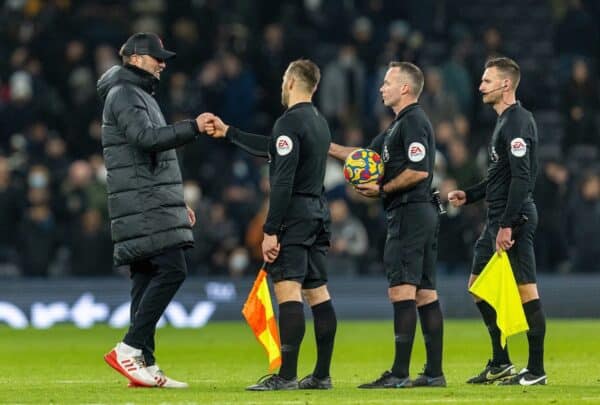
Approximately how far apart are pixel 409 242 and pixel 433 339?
753mm

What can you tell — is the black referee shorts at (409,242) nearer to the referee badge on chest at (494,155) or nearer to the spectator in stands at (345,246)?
the referee badge on chest at (494,155)

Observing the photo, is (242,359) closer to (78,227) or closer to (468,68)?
(78,227)

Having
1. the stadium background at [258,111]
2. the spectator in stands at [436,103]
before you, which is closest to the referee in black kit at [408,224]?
the stadium background at [258,111]

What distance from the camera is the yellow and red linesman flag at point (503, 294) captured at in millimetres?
12004

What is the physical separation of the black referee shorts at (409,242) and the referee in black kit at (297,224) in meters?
0.50

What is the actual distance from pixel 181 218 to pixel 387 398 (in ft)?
7.23

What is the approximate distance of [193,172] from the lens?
2331 centimetres

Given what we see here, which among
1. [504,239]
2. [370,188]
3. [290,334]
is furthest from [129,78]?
[504,239]

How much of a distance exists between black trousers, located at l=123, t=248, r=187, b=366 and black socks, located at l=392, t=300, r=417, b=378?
1.63 metres

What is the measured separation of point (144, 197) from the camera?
11.7 metres

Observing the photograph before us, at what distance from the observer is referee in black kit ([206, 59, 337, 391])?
1139 cm

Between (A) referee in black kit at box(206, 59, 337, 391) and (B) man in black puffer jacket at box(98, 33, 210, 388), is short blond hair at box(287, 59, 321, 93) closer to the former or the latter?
(A) referee in black kit at box(206, 59, 337, 391)

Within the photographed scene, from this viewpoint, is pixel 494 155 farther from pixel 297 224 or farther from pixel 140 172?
pixel 140 172

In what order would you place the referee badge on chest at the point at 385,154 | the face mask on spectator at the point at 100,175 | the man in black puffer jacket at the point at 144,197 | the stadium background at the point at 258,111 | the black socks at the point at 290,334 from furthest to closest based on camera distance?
the face mask on spectator at the point at 100,175 < the stadium background at the point at 258,111 < the referee badge on chest at the point at 385,154 < the man in black puffer jacket at the point at 144,197 < the black socks at the point at 290,334
